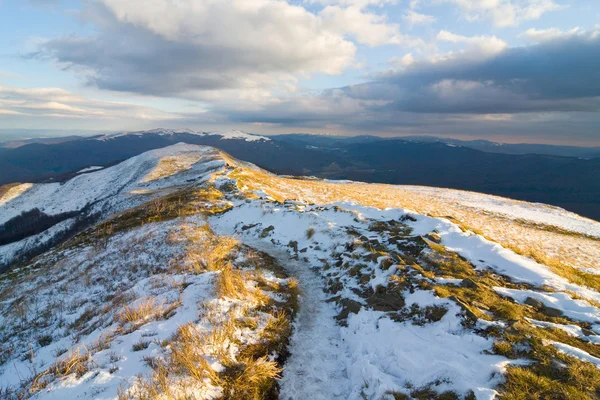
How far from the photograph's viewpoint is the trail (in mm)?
6539

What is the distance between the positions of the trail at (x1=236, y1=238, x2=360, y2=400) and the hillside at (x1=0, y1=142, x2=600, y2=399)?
40mm

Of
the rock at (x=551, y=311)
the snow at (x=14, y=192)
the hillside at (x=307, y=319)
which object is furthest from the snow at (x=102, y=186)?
the rock at (x=551, y=311)

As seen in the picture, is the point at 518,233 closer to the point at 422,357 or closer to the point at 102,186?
the point at 422,357

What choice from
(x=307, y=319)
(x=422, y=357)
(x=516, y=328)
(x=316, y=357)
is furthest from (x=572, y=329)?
(x=307, y=319)

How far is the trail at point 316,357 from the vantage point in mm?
6539

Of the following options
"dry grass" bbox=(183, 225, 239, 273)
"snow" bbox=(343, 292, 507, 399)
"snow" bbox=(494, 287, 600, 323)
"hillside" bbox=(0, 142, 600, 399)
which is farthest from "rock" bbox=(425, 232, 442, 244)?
"dry grass" bbox=(183, 225, 239, 273)

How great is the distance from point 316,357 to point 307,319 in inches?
79.5

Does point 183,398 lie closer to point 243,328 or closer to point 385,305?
point 243,328

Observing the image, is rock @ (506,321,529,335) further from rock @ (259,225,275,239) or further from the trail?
rock @ (259,225,275,239)

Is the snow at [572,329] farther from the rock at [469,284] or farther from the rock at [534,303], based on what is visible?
the rock at [469,284]

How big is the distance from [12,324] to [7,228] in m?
132

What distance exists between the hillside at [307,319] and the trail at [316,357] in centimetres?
4

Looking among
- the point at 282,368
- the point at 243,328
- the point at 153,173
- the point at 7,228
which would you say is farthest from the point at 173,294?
the point at 7,228

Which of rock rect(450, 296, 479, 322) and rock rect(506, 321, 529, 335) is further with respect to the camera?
rock rect(450, 296, 479, 322)
